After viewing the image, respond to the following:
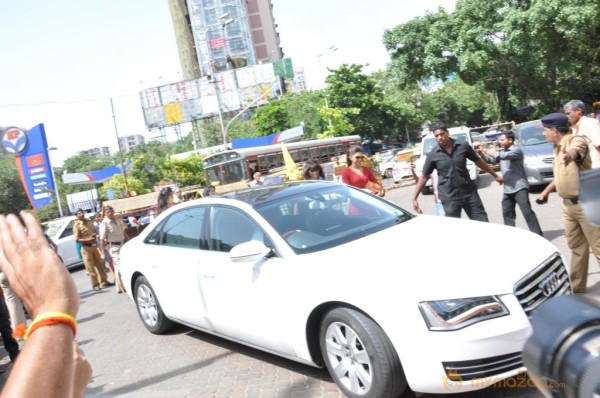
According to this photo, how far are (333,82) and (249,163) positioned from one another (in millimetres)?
25425

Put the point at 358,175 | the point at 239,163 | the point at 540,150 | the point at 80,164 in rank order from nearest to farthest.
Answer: the point at 358,175, the point at 540,150, the point at 239,163, the point at 80,164

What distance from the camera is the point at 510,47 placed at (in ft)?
69.3

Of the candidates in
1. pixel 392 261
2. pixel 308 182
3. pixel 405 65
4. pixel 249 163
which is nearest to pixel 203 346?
pixel 308 182

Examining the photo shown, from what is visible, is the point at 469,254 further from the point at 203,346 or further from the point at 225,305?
the point at 203,346

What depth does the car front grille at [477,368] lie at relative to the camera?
3086 millimetres

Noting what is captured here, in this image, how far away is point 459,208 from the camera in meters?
6.39

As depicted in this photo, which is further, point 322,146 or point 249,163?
point 322,146

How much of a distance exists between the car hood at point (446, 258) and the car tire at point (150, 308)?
2787 millimetres

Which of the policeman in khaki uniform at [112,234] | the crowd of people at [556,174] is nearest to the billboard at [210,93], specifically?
the policeman in khaki uniform at [112,234]

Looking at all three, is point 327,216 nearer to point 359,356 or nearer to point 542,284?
point 359,356

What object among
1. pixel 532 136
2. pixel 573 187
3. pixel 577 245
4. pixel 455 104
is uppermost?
pixel 455 104

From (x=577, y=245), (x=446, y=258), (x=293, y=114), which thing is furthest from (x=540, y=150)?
(x=293, y=114)

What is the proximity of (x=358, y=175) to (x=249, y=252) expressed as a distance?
4080mm

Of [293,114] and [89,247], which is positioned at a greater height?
[293,114]
